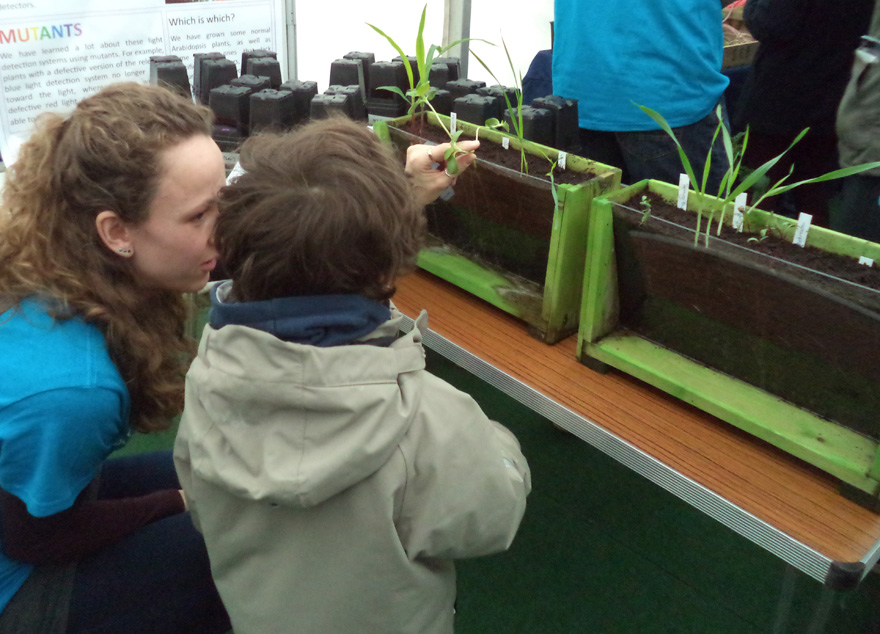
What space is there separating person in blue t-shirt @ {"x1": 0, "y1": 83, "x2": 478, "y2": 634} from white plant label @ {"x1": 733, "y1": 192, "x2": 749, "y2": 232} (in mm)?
761

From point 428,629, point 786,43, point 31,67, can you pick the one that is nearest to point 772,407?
point 428,629

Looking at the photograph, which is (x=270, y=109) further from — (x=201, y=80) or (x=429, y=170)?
(x=429, y=170)

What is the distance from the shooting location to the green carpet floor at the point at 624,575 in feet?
4.85

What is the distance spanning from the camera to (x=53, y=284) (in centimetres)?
95

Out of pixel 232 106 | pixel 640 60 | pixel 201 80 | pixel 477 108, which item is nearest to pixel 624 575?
pixel 477 108

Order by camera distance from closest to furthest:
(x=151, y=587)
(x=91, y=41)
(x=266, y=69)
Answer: (x=151, y=587)
(x=266, y=69)
(x=91, y=41)

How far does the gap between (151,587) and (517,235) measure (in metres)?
0.84

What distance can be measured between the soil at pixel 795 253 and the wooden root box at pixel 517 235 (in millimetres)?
144

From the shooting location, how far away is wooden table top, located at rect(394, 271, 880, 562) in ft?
2.88

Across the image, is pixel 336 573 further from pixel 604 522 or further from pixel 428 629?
pixel 604 522

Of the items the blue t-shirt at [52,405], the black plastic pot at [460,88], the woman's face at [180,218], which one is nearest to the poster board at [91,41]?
the black plastic pot at [460,88]

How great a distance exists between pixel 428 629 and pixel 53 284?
667 millimetres

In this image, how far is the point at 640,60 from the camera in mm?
1679

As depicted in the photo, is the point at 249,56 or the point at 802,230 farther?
the point at 249,56
